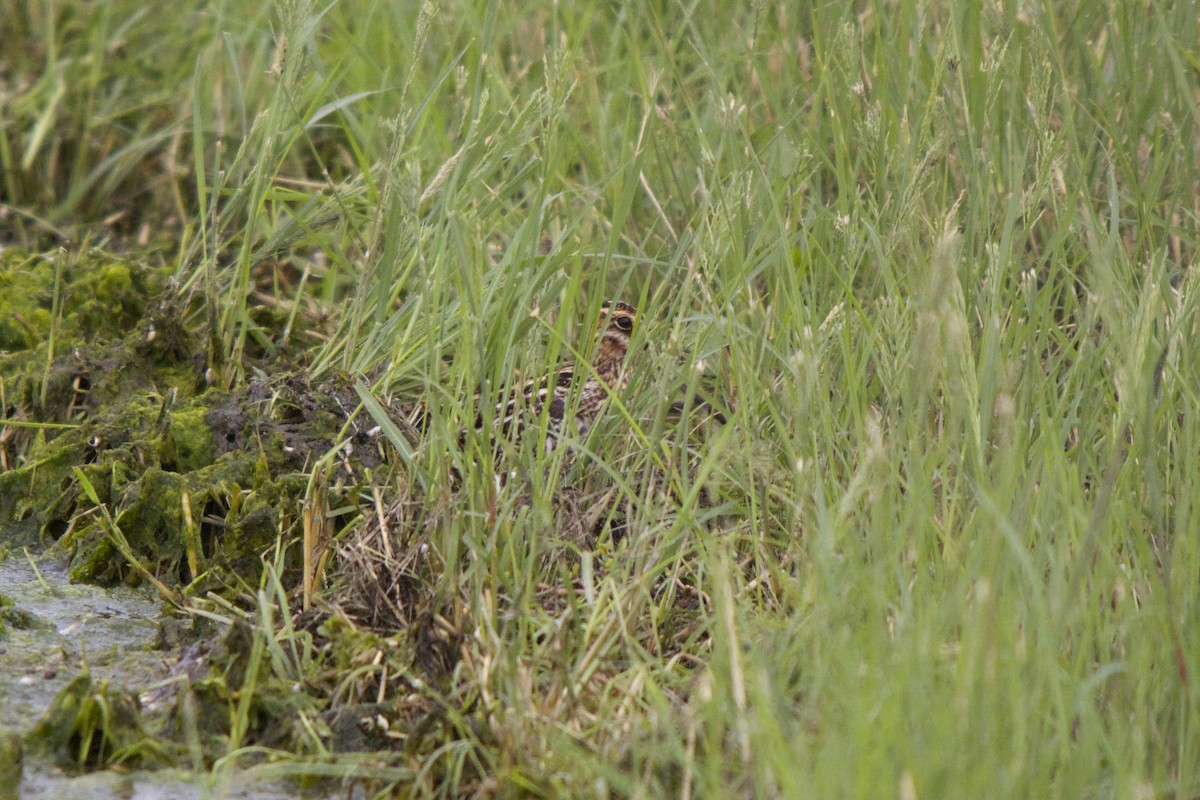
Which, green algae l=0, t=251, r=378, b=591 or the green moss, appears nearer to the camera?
the green moss

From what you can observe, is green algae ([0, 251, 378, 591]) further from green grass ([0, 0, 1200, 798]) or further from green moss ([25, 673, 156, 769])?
green moss ([25, 673, 156, 769])

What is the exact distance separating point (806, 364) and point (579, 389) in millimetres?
934

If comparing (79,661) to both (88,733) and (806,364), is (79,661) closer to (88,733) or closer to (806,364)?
(88,733)

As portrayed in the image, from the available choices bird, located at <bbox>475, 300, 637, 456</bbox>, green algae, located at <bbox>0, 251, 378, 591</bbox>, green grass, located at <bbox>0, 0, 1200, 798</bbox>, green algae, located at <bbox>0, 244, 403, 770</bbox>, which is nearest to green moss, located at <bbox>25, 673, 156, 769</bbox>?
green algae, located at <bbox>0, 244, 403, 770</bbox>

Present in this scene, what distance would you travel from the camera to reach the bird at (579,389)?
3.58 m

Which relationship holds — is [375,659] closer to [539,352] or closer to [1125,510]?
[539,352]

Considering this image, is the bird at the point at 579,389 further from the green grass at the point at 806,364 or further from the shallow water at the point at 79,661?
the shallow water at the point at 79,661

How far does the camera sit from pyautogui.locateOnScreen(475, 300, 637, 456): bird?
3576 millimetres

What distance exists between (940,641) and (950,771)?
0.33m

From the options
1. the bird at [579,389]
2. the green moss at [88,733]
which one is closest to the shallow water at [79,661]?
the green moss at [88,733]

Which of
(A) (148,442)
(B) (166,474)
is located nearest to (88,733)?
(B) (166,474)

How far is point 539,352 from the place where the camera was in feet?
12.0

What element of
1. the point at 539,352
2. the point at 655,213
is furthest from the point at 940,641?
the point at 655,213

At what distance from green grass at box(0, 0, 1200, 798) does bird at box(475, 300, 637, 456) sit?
9 cm
